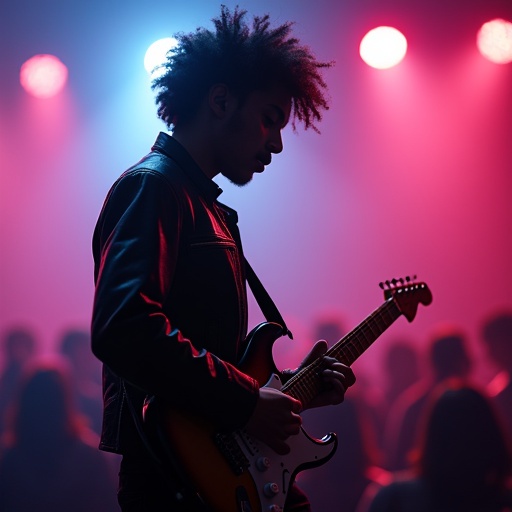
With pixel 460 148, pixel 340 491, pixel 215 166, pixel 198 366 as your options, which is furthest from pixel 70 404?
pixel 460 148

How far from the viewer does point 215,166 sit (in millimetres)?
2270

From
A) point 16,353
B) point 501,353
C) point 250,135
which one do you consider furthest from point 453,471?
point 16,353

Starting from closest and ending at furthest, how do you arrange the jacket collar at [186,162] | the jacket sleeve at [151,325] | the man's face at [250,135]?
the jacket sleeve at [151,325]
the jacket collar at [186,162]
the man's face at [250,135]

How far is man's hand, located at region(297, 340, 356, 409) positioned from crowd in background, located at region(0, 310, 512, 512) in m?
1.33

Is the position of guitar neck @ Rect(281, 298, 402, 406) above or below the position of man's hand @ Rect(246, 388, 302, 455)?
below

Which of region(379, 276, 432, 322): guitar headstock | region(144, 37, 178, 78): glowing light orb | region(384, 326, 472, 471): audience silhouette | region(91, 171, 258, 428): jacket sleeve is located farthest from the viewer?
region(144, 37, 178, 78): glowing light orb

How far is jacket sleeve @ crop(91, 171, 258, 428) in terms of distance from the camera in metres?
1.70

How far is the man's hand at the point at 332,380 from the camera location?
89.6 inches

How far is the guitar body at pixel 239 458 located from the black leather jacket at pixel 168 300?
49 mm

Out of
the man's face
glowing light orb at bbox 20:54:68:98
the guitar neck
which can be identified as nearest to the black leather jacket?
the man's face

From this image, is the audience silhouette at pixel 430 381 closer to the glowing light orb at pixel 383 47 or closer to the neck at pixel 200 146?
the neck at pixel 200 146

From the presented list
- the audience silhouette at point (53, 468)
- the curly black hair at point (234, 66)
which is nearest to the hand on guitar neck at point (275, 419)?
the curly black hair at point (234, 66)

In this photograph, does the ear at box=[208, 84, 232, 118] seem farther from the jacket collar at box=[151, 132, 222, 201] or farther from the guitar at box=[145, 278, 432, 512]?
the guitar at box=[145, 278, 432, 512]

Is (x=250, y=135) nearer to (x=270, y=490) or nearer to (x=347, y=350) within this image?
(x=347, y=350)
